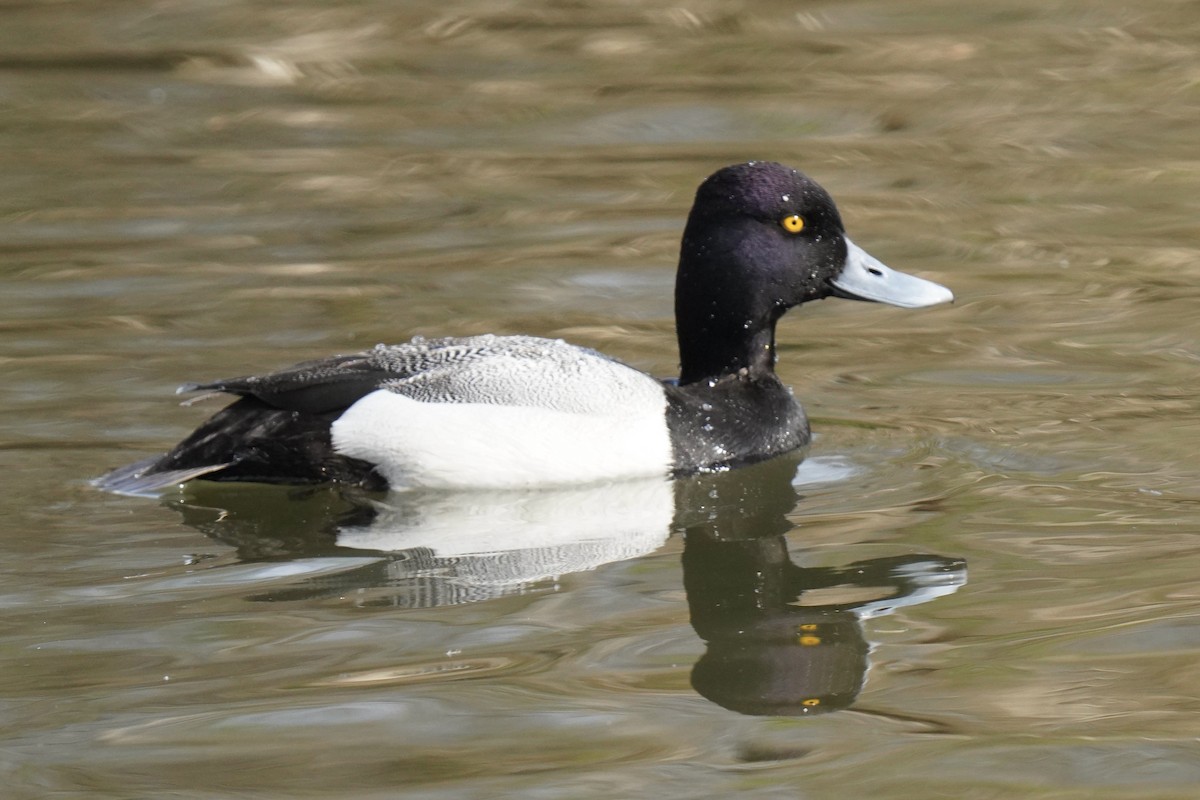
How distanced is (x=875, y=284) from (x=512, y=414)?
155cm

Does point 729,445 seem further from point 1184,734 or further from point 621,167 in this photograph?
point 621,167

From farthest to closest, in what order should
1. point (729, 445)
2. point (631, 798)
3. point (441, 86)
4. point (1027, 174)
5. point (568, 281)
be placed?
point (441, 86)
point (1027, 174)
point (568, 281)
point (729, 445)
point (631, 798)

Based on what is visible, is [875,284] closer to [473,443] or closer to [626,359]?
[626,359]

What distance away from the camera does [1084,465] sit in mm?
5961

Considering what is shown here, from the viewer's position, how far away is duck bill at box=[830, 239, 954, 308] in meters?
6.61

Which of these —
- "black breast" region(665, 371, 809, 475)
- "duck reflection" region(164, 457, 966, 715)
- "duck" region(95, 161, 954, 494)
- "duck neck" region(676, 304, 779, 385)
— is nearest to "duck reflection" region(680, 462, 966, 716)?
"duck reflection" region(164, 457, 966, 715)

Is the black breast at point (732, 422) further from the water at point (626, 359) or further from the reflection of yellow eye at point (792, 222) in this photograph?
the reflection of yellow eye at point (792, 222)

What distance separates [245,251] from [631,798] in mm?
5721

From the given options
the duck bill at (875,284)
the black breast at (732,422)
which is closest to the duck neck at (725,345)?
the black breast at (732,422)

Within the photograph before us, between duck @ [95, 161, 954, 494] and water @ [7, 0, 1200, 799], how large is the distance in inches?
5.8

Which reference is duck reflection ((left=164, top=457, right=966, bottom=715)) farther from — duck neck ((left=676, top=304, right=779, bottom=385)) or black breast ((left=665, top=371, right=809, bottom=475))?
duck neck ((left=676, top=304, right=779, bottom=385))

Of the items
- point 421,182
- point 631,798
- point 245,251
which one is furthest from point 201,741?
point 421,182

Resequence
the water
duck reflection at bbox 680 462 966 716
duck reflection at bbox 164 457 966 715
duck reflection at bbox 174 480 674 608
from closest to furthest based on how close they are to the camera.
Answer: the water → duck reflection at bbox 680 462 966 716 → duck reflection at bbox 164 457 966 715 → duck reflection at bbox 174 480 674 608

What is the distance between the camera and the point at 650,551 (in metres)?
5.34
